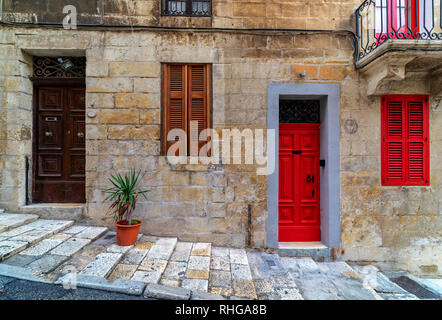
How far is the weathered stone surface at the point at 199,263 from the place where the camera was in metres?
3.13

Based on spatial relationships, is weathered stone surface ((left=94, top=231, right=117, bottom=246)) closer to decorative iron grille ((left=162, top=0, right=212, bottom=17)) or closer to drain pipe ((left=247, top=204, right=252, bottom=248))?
drain pipe ((left=247, top=204, right=252, bottom=248))

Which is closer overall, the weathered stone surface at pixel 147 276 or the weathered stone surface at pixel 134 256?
the weathered stone surface at pixel 147 276

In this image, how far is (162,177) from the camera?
13.4ft

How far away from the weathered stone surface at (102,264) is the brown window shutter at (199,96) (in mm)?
2234

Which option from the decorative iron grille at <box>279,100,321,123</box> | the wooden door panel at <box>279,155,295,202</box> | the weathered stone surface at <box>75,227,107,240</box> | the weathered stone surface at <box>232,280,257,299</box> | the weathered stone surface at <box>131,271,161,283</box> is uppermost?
the decorative iron grille at <box>279,100,321,123</box>

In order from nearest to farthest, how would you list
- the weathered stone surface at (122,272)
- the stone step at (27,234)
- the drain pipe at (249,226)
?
the weathered stone surface at (122,272), the stone step at (27,234), the drain pipe at (249,226)

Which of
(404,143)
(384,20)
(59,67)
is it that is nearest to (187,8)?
(59,67)

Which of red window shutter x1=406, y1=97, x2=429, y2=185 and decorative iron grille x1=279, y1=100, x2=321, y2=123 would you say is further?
decorative iron grille x1=279, y1=100, x2=321, y2=123

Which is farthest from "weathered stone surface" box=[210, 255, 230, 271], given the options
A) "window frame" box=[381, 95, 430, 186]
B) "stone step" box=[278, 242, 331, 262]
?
"window frame" box=[381, 95, 430, 186]

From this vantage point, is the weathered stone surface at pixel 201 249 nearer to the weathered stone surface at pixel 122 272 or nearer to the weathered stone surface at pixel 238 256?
the weathered stone surface at pixel 238 256

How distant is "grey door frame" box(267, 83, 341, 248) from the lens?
4105 millimetres

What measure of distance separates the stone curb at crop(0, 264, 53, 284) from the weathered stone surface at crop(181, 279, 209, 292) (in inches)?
59.6

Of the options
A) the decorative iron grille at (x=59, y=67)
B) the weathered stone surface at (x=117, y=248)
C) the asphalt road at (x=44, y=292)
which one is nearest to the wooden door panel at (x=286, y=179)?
the weathered stone surface at (x=117, y=248)

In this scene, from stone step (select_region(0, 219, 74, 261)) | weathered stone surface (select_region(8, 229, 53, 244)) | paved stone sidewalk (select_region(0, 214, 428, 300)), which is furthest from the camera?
weathered stone surface (select_region(8, 229, 53, 244))
